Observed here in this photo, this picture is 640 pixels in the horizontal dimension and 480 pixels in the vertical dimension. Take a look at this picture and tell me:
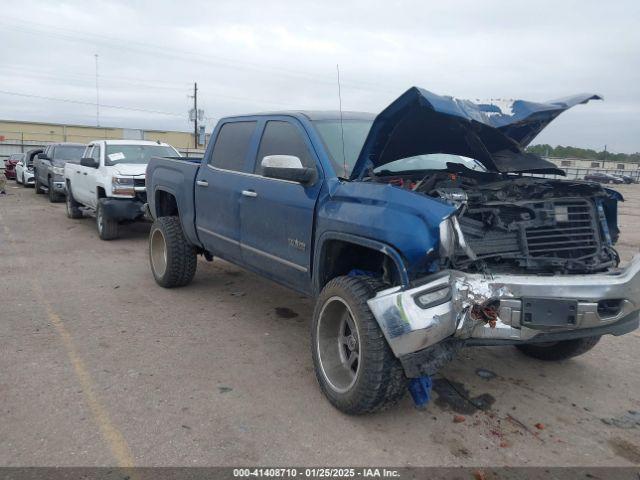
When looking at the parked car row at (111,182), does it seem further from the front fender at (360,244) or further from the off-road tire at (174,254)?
the front fender at (360,244)

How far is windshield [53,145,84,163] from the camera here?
15320mm

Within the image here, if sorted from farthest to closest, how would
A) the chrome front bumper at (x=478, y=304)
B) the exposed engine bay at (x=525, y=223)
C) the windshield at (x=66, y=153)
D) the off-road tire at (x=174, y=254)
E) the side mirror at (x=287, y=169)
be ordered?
1. the windshield at (x=66, y=153)
2. the off-road tire at (x=174, y=254)
3. the side mirror at (x=287, y=169)
4. the exposed engine bay at (x=525, y=223)
5. the chrome front bumper at (x=478, y=304)

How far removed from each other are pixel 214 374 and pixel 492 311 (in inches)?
84.4

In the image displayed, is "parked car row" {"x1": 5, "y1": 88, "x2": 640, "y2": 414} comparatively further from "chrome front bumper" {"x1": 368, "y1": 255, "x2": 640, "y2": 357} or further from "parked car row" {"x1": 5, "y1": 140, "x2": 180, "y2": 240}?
"parked car row" {"x1": 5, "y1": 140, "x2": 180, "y2": 240}

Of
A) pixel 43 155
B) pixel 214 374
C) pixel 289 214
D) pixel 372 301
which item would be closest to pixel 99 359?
pixel 214 374

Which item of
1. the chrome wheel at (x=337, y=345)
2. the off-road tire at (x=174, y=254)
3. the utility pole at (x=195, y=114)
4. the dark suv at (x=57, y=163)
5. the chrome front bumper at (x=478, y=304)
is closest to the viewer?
the chrome front bumper at (x=478, y=304)

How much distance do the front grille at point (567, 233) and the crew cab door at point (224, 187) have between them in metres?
2.51

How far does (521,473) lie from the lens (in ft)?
9.55

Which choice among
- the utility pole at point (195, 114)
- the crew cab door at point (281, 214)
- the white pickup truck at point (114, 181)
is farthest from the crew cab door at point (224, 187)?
the utility pole at point (195, 114)

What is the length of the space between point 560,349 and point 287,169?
266cm

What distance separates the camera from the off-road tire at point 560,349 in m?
4.19

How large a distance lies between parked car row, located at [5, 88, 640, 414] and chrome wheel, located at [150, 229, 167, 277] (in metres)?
1.56

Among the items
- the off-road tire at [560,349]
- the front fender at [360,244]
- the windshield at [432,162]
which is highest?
the windshield at [432,162]

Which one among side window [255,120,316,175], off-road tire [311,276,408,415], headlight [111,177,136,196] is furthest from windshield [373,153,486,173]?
headlight [111,177,136,196]
